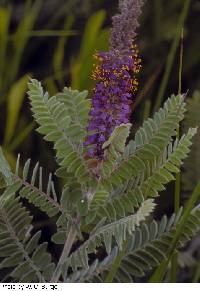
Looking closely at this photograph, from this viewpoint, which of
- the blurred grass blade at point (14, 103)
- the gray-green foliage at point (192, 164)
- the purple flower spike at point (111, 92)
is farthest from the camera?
the blurred grass blade at point (14, 103)

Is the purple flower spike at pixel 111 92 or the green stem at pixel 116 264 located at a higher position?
the purple flower spike at pixel 111 92

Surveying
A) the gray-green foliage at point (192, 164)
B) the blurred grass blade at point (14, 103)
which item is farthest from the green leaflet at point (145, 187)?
the blurred grass blade at point (14, 103)

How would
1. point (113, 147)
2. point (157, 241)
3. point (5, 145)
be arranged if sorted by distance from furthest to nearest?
1. point (5, 145)
2. point (157, 241)
3. point (113, 147)

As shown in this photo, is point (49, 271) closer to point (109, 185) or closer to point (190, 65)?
point (109, 185)

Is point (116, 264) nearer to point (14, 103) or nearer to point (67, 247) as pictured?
point (67, 247)

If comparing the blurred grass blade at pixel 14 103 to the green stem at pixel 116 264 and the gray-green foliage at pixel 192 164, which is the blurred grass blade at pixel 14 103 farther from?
the green stem at pixel 116 264

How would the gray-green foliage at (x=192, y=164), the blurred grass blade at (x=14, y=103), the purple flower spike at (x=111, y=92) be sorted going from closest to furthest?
1. the purple flower spike at (x=111, y=92)
2. the gray-green foliage at (x=192, y=164)
3. the blurred grass blade at (x=14, y=103)

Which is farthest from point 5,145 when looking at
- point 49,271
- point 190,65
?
point 190,65

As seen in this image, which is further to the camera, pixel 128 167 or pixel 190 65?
pixel 190 65

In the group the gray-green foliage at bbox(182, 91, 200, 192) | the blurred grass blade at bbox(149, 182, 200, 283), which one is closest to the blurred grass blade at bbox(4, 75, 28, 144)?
the gray-green foliage at bbox(182, 91, 200, 192)
